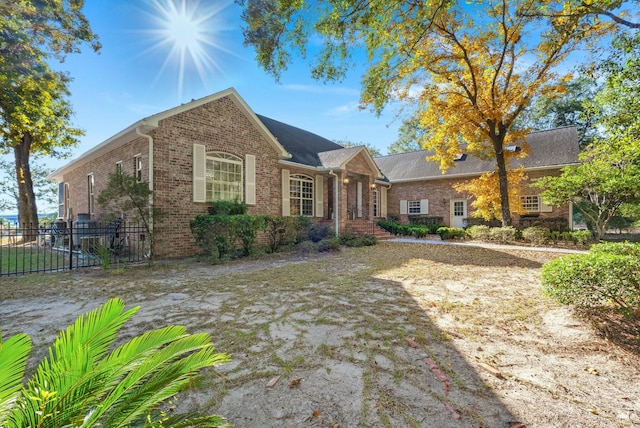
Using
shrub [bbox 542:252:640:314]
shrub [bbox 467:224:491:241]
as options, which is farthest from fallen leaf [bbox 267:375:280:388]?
shrub [bbox 467:224:491:241]

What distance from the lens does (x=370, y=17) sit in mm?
5121

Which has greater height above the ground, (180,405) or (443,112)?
(443,112)

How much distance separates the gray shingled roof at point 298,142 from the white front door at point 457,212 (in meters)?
8.81

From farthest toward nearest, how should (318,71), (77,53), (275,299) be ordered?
(77,53) < (318,71) < (275,299)

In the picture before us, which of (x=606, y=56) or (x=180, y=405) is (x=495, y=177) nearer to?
(x=606, y=56)

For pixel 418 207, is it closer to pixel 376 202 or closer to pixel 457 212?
pixel 457 212

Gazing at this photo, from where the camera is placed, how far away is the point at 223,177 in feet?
33.3

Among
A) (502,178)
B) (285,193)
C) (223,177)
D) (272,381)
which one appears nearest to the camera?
(272,381)

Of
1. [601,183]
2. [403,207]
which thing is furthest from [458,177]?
[601,183]

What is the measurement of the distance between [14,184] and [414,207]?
3561cm

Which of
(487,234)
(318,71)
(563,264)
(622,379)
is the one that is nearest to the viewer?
(622,379)

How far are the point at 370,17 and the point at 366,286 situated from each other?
4960 mm

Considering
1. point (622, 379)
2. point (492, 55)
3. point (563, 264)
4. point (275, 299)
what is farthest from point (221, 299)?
point (492, 55)

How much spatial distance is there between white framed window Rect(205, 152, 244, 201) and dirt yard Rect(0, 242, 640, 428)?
4.42 m
